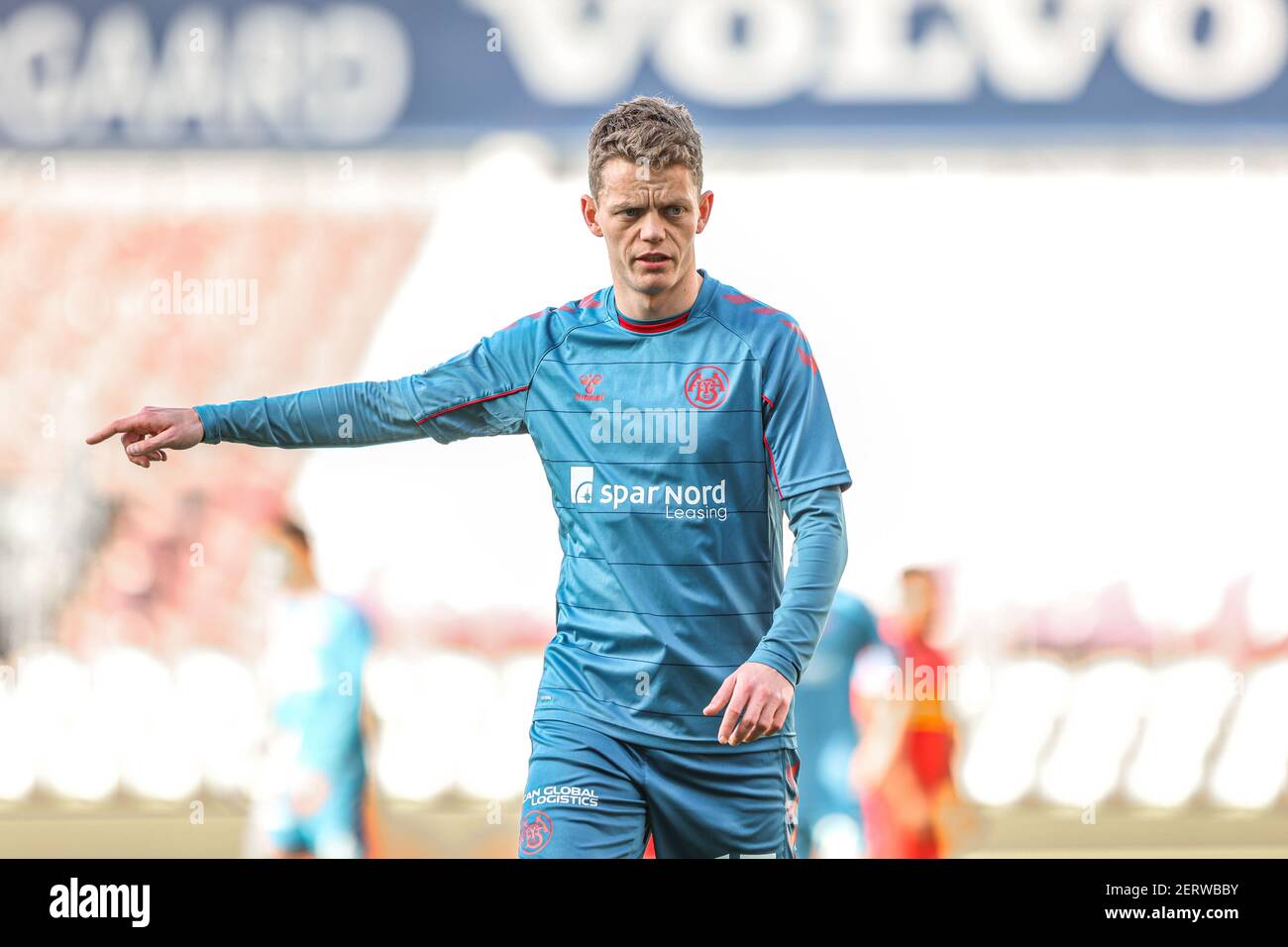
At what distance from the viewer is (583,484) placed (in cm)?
247

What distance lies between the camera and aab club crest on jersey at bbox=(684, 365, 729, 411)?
2447 mm

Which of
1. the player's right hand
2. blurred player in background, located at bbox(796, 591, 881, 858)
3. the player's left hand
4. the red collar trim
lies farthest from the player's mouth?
blurred player in background, located at bbox(796, 591, 881, 858)

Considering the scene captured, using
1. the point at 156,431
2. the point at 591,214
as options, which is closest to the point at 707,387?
the point at 591,214

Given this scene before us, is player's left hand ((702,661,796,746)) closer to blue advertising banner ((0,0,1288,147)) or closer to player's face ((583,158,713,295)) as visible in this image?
player's face ((583,158,713,295))

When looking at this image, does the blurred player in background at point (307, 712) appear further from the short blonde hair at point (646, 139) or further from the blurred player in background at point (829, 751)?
the short blonde hair at point (646, 139)

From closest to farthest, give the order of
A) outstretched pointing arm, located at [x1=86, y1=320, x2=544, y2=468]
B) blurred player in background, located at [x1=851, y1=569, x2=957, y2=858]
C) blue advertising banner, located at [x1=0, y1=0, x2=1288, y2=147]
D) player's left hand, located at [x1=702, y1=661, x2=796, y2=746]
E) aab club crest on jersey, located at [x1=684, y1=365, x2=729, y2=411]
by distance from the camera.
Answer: player's left hand, located at [x1=702, y1=661, x2=796, y2=746], aab club crest on jersey, located at [x1=684, y1=365, x2=729, y2=411], outstretched pointing arm, located at [x1=86, y1=320, x2=544, y2=468], blurred player in background, located at [x1=851, y1=569, x2=957, y2=858], blue advertising banner, located at [x1=0, y1=0, x2=1288, y2=147]

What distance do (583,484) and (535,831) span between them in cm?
59

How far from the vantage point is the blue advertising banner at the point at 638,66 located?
5.20 meters

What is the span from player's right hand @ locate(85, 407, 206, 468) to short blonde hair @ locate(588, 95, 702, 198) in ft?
2.75

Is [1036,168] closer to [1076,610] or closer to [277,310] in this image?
[1076,610]

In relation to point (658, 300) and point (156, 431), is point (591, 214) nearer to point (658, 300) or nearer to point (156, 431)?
point (658, 300)

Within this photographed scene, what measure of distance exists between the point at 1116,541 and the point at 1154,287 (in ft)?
3.14
